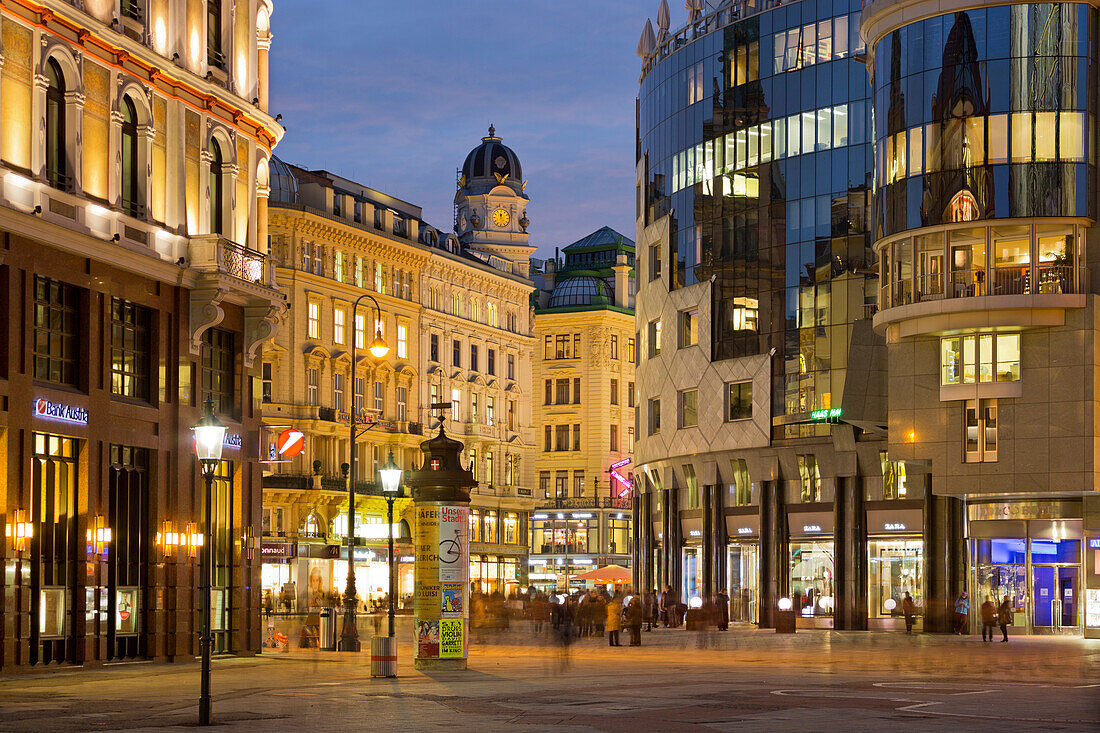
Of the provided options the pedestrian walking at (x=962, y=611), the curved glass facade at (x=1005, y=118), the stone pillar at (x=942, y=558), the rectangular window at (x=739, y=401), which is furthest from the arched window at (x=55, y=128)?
the rectangular window at (x=739, y=401)

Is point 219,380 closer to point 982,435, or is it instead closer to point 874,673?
point 874,673

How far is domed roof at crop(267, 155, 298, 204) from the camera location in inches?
3755

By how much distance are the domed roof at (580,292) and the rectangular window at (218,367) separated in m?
93.9

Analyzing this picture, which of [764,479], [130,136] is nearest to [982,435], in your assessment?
[764,479]

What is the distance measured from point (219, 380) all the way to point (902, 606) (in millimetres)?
35034

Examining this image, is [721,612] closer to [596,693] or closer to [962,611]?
[962,611]

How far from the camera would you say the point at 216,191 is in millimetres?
42062

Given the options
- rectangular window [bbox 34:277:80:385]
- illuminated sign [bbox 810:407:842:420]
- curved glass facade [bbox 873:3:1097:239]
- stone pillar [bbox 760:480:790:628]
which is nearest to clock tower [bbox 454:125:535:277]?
stone pillar [bbox 760:480:790:628]

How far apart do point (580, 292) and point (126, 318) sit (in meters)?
100

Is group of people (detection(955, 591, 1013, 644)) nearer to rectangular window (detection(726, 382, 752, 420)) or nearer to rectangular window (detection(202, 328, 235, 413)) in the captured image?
rectangular window (detection(726, 382, 752, 420))

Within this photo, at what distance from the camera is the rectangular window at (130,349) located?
36.9 meters

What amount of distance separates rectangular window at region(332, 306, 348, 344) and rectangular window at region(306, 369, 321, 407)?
2955 mm

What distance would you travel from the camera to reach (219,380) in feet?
136

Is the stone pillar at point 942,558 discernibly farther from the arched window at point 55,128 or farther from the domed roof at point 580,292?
the domed roof at point 580,292
